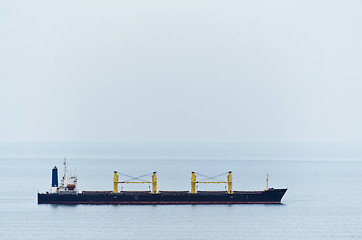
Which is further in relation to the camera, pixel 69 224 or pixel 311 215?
pixel 311 215

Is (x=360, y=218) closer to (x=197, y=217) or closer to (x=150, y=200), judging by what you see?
(x=197, y=217)

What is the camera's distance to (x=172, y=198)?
87.6 metres

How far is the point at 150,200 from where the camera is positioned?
88.1 metres

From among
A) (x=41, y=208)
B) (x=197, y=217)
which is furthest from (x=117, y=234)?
(x=41, y=208)

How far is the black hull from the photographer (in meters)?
86.9

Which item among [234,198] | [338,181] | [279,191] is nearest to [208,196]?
[234,198]

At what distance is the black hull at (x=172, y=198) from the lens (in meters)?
86.9

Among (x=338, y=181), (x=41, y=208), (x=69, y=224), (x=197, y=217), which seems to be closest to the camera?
(x=69, y=224)

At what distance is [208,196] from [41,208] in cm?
2052

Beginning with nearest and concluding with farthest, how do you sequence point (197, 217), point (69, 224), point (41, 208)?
point (69, 224), point (197, 217), point (41, 208)

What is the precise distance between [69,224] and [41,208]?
39.0 feet

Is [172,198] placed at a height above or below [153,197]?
below

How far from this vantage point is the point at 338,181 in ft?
448

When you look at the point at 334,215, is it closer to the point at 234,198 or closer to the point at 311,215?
the point at 311,215
